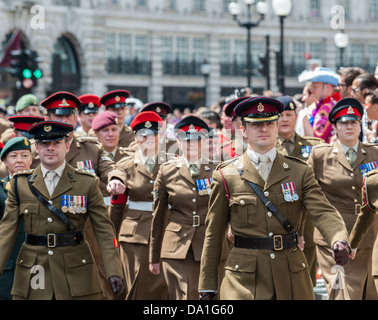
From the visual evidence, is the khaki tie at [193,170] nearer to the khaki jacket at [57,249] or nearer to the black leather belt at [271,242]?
the khaki jacket at [57,249]

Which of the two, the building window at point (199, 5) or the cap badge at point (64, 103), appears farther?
the building window at point (199, 5)

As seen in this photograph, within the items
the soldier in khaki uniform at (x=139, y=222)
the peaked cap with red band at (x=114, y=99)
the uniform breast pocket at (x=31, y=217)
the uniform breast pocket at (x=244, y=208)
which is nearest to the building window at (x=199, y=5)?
the peaked cap with red band at (x=114, y=99)

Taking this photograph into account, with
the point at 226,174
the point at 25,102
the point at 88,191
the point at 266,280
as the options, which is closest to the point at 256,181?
the point at 226,174

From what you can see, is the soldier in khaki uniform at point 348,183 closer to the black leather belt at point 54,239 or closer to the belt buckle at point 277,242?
the belt buckle at point 277,242

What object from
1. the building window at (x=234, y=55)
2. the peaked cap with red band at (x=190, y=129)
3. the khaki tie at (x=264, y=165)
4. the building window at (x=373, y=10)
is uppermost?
the building window at (x=373, y=10)

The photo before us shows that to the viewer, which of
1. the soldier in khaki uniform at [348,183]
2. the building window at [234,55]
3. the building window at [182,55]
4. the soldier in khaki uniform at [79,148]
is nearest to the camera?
the soldier in khaki uniform at [348,183]

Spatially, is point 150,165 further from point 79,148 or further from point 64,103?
point 64,103

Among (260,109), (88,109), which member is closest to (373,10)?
(88,109)

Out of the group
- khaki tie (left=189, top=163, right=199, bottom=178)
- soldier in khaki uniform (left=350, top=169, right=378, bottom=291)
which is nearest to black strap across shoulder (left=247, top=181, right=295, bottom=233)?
soldier in khaki uniform (left=350, top=169, right=378, bottom=291)

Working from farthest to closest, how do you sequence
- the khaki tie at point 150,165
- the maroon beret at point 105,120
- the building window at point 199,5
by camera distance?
1. the building window at point 199,5
2. the maroon beret at point 105,120
3. the khaki tie at point 150,165

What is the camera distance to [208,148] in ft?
29.7

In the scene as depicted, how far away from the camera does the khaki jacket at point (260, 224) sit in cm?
628

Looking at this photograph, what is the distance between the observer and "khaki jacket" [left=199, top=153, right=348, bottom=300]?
247 inches

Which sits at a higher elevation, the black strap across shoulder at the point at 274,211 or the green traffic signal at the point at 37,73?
the green traffic signal at the point at 37,73
